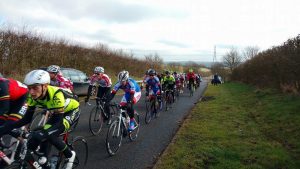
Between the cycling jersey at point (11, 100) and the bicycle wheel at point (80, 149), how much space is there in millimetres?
1046

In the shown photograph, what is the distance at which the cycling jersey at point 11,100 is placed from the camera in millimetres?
4676

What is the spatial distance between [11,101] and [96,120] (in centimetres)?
477

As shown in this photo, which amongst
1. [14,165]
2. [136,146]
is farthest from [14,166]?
[136,146]

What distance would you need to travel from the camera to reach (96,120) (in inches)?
384

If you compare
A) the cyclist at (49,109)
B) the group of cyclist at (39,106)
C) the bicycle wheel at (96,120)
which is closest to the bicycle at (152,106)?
the bicycle wheel at (96,120)

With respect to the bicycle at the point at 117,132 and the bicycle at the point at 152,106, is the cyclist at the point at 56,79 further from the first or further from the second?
the bicycle at the point at 152,106

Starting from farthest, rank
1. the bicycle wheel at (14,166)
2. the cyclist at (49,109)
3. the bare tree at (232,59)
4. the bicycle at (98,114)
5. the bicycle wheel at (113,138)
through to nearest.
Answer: the bare tree at (232,59), the bicycle at (98,114), the bicycle wheel at (113,138), the cyclist at (49,109), the bicycle wheel at (14,166)

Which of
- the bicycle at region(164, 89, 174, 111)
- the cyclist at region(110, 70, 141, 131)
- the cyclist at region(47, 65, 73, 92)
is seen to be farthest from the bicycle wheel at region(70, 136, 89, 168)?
the bicycle at region(164, 89, 174, 111)

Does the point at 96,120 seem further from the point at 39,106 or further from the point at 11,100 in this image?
the point at 11,100

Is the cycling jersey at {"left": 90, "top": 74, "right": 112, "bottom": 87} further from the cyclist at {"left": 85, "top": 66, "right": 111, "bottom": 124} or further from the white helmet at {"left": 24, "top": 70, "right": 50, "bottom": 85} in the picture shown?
the white helmet at {"left": 24, "top": 70, "right": 50, "bottom": 85}

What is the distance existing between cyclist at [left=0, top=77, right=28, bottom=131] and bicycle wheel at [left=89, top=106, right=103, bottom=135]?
13.9 feet

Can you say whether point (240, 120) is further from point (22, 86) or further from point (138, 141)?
point (22, 86)

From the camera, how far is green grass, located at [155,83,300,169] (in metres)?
7.08

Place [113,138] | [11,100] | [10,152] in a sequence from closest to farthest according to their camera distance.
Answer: [10,152] → [11,100] → [113,138]
